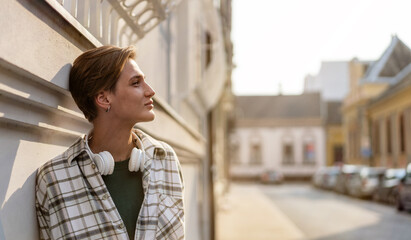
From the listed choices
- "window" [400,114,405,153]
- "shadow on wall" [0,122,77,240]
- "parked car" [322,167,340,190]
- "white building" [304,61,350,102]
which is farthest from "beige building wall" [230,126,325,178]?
"shadow on wall" [0,122,77,240]

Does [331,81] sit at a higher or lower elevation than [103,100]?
higher

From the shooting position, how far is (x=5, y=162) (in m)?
1.69

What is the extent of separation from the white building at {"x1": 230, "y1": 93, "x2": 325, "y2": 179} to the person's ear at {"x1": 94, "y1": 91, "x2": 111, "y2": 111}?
176 feet

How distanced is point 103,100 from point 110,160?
0.72 ft

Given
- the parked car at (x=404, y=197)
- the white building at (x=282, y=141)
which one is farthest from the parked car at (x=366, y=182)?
the white building at (x=282, y=141)

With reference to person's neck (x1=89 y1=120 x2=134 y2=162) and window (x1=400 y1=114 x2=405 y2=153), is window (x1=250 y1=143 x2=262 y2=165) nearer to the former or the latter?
window (x1=400 y1=114 x2=405 y2=153)

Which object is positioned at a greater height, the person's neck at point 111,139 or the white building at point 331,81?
the white building at point 331,81

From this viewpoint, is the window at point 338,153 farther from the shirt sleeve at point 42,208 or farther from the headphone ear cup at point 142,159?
the shirt sleeve at point 42,208

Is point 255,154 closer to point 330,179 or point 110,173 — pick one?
point 330,179

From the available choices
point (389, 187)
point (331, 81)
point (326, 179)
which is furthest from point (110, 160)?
point (331, 81)

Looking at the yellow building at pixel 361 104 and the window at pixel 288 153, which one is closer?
the yellow building at pixel 361 104

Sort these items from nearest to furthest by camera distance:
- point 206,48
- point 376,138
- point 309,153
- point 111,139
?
point 111,139, point 206,48, point 376,138, point 309,153

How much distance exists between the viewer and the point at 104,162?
191cm

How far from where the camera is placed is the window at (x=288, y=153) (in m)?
56.3
